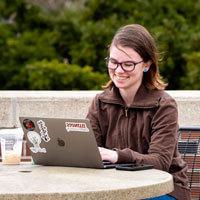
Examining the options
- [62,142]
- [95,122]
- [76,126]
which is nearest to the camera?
[76,126]

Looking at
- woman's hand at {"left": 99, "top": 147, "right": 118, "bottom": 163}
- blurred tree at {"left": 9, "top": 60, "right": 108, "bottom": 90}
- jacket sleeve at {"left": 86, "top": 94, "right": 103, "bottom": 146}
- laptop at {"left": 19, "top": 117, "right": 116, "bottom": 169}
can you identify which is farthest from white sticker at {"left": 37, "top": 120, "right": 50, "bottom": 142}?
blurred tree at {"left": 9, "top": 60, "right": 108, "bottom": 90}

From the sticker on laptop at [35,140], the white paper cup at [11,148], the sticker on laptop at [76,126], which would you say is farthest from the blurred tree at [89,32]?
the sticker on laptop at [76,126]

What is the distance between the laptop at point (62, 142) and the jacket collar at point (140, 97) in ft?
1.27

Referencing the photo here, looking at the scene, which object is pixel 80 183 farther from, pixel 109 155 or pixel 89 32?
pixel 89 32

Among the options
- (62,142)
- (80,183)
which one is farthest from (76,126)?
(80,183)

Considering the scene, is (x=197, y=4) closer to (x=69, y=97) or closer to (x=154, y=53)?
(x=69, y=97)

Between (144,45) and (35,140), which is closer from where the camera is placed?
(35,140)

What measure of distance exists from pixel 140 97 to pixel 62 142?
1.72ft

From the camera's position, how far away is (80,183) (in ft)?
11.5

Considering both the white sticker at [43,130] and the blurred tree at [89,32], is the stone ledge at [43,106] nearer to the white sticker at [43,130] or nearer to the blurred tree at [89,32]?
the white sticker at [43,130]

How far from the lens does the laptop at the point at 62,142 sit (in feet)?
12.6

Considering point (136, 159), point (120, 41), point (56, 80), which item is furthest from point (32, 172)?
point (56, 80)

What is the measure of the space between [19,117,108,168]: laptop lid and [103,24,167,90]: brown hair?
56cm

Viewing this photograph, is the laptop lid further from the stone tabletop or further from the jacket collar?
the jacket collar
